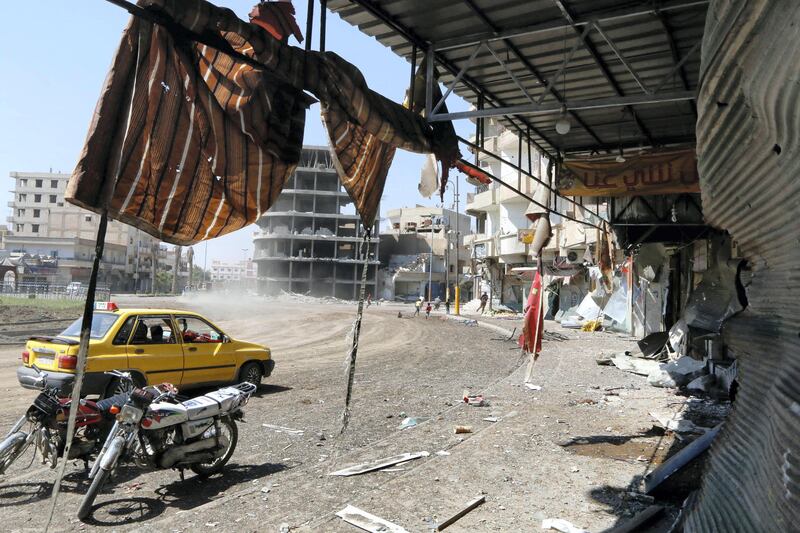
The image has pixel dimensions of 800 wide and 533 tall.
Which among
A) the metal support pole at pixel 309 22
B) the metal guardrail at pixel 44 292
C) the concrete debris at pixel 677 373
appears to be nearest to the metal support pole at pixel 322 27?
the metal support pole at pixel 309 22

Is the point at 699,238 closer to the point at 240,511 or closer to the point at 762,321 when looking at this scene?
the point at 762,321

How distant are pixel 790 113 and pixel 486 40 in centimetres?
449

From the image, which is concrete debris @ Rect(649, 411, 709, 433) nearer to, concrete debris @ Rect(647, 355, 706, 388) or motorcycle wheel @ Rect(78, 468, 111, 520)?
concrete debris @ Rect(647, 355, 706, 388)

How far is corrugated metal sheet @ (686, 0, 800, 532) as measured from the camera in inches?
77.5

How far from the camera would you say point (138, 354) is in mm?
8289

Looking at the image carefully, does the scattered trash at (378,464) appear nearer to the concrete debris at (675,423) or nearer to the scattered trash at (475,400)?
the scattered trash at (475,400)

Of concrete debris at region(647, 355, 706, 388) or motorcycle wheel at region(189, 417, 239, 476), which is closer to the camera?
motorcycle wheel at region(189, 417, 239, 476)

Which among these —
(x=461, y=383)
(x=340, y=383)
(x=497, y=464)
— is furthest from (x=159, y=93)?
(x=461, y=383)

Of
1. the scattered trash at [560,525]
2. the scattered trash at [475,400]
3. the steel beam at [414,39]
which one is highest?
the steel beam at [414,39]

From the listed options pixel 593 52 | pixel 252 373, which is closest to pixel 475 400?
pixel 252 373

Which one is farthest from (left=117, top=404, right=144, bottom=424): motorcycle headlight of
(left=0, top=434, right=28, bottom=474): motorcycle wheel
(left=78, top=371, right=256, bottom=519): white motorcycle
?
(left=0, top=434, right=28, bottom=474): motorcycle wheel

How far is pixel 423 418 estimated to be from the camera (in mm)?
8156

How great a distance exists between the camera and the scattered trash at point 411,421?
762 cm

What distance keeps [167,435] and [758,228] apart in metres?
5.37
